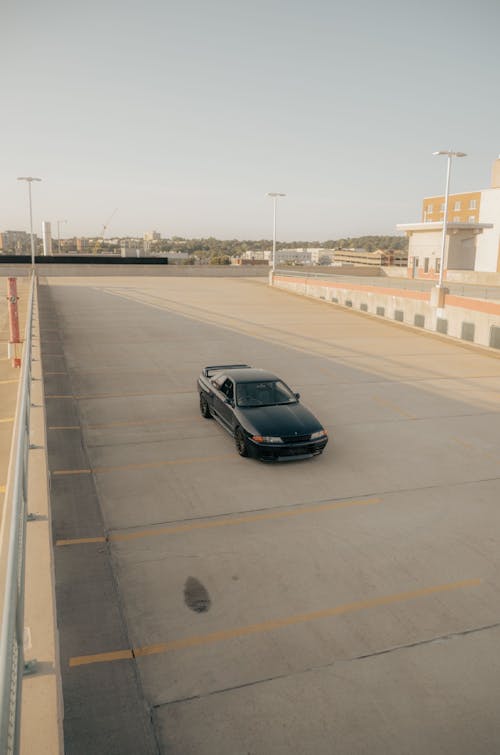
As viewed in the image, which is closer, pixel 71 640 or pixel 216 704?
pixel 216 704

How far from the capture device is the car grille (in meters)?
10.8

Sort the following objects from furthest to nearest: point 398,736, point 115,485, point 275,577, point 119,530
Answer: point 115,485 → point 119,530 → point 275,577 → point 398,736

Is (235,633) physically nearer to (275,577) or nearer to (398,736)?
(275,577)

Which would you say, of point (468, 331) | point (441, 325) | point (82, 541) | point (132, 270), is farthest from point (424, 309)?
point (132, 270)

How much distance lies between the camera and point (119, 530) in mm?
8445

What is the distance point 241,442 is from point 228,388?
67.8 inches

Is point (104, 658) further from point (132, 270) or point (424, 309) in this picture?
point (132, 270)

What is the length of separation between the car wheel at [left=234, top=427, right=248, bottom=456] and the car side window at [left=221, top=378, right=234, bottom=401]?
1.06 metres

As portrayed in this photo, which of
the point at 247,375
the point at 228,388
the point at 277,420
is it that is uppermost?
the point at 247,375

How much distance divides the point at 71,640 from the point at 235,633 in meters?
1.71

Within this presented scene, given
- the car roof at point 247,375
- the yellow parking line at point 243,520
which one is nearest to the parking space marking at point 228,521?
the yellow parking line at point 243,520

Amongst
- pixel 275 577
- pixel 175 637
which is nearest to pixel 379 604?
pixel 275 577

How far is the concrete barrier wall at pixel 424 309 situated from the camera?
25.6 metres

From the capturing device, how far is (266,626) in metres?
6.27
